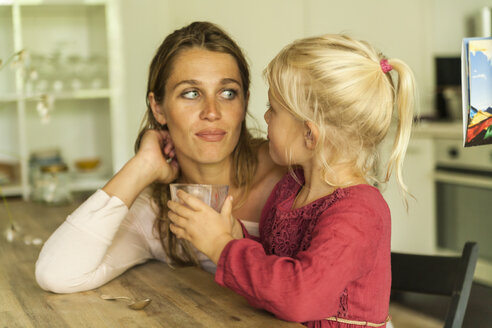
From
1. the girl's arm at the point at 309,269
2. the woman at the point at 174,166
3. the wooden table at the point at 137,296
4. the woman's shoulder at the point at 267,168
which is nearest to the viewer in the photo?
the girl's arm at the point at 309,269


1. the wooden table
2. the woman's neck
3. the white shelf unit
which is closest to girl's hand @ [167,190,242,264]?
the wooden table

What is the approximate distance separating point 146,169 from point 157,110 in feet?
0.74

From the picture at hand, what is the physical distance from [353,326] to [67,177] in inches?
68.5

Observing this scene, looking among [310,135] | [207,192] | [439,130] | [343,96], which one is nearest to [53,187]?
[207,192]

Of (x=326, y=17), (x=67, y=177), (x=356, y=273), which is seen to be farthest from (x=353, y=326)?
(x=326, y=17)

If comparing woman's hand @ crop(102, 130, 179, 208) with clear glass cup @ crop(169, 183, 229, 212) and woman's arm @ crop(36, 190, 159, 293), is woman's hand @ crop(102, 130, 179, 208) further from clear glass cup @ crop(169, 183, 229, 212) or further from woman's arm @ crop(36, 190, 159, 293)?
clear glass cup @ crop(169, 183, 229, 212)

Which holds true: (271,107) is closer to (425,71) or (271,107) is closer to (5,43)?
(5,43)

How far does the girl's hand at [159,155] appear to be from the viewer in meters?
1.60

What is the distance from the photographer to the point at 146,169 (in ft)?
5.14

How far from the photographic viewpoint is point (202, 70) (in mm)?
1593

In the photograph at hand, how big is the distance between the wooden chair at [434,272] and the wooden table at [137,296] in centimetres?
42

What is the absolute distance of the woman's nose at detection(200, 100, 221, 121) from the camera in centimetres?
154

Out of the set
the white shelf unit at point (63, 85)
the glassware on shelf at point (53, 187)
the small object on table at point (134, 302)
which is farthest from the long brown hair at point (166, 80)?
the white shelf unit at point (63, 85)

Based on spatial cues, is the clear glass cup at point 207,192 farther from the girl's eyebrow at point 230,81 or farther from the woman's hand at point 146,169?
the girl's eyebrow at point 230,81
